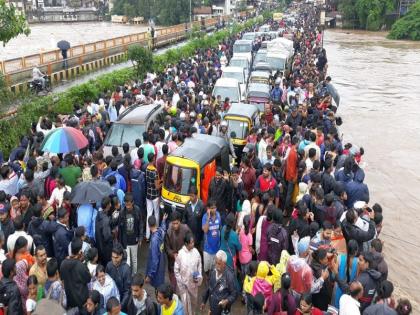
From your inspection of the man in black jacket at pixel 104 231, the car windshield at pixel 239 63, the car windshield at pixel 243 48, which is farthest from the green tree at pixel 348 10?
the man in black jacket at pixel 104 231

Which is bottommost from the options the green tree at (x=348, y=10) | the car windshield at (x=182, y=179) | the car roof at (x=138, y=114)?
Result: the car windshield at (x=182, y=179)

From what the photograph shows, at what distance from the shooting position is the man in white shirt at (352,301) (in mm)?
4234

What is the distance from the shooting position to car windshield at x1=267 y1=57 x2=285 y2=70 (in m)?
21.0

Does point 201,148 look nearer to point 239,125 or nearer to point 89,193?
point 89,193

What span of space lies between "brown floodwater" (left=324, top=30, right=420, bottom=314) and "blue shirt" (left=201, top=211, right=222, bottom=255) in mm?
3393

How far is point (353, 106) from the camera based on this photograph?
20531 mm

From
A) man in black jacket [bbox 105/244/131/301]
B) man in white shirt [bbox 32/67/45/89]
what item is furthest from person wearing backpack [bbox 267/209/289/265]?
man in white shirt [bbox 32/67/45/89]

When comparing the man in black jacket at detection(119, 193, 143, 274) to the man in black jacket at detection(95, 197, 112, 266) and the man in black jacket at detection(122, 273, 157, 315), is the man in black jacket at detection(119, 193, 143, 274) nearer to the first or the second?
the man in black jacket at detection(95, 197, 112, 266)

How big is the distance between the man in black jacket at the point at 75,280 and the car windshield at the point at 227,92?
Answer: 10.5 m

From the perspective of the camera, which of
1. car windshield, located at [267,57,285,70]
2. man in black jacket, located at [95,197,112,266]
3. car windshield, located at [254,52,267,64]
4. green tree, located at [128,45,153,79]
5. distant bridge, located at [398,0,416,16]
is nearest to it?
man in black jacket, located at [95,197,112,266]

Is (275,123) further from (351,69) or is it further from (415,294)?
(351,69)

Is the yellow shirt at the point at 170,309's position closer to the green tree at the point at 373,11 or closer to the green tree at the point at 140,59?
the green tree at the point at 140,59

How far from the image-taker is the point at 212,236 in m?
6.12

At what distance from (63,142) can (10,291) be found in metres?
3.57
